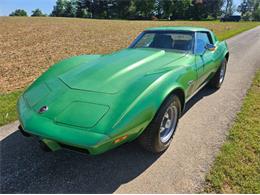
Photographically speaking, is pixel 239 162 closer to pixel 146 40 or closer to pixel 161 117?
pixel 161 117

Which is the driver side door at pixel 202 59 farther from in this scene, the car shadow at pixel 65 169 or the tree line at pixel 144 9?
the tree line at pixel 144 9

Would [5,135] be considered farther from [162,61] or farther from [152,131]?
[162,61]

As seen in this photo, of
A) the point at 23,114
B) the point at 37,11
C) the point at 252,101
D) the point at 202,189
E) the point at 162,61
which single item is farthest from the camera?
the point at 37,11

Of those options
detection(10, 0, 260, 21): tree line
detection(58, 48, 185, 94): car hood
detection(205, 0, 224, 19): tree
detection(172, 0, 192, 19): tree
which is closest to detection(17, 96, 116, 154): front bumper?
detection(58, 48, 185, 94): car hood

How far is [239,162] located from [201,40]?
2.28 metres

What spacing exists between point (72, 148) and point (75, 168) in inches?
21.3

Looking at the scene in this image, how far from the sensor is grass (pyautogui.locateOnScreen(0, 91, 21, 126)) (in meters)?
3.70

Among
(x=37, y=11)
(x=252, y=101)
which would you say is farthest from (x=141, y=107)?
(x=37, y=11)

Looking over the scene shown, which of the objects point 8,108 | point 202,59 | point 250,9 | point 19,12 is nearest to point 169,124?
point 202,59

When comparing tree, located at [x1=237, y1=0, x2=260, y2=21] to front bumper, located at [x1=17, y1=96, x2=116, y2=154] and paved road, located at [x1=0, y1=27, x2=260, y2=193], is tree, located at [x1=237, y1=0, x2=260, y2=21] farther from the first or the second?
front bumper, located at [x1=17, y1=96, x2=116, y2=154]

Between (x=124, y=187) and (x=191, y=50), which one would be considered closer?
(x=124, y=187)

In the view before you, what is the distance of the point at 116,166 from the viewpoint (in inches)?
104

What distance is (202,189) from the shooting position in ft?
7.61

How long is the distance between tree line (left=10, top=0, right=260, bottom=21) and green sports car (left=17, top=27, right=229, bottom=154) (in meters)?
75.1
